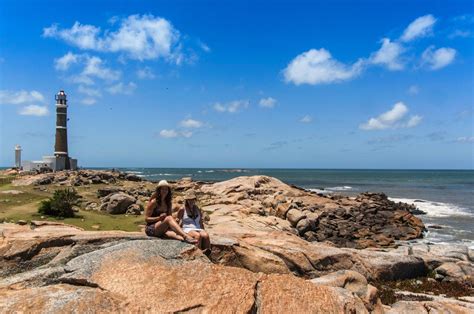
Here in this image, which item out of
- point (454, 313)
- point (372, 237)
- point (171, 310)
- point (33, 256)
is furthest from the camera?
point (372, 237)

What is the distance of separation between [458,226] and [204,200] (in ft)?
79.1

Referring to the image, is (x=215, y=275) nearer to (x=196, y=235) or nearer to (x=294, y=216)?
(x=196, y=235)

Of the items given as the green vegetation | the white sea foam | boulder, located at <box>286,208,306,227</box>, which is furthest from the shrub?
the white sea foam

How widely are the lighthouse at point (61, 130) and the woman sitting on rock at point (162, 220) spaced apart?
63.6 meters

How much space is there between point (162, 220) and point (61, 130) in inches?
2599

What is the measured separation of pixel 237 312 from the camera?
324 inches

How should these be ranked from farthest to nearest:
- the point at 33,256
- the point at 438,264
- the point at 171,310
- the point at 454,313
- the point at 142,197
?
the point at 142,197, the point at 438,264, the point at 454,313, the point at 33,256, the point at 171,310

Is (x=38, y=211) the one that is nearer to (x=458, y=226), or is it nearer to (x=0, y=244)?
(x=0, y=244)

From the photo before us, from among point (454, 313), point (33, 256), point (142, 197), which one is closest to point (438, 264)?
point (454, 313)

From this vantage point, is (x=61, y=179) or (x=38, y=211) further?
(x=61, y=179)

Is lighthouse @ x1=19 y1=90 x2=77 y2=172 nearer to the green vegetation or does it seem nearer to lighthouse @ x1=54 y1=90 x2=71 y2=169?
lighthouse @ x1=54 y1=90 x2=71 y2=169

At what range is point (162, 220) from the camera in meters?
12.1

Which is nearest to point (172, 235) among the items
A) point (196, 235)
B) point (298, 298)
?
point (196, 235)

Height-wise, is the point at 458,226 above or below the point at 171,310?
below
